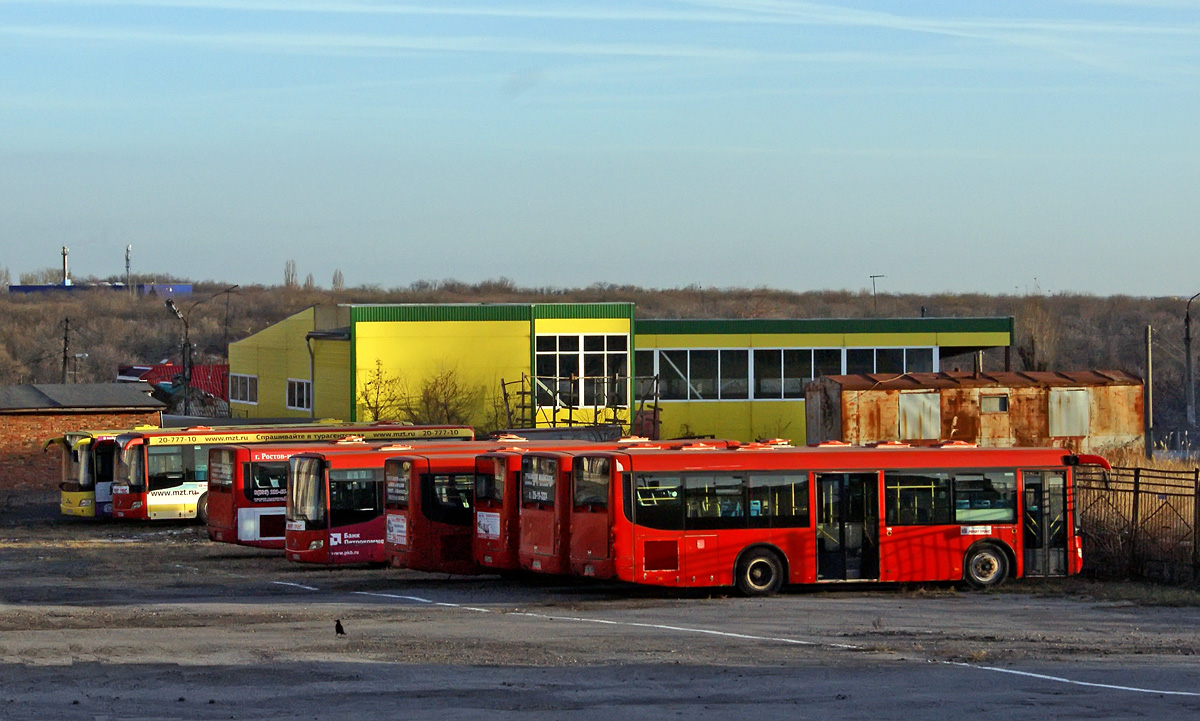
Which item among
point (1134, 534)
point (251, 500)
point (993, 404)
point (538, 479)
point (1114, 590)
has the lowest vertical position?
point (1114, 590)

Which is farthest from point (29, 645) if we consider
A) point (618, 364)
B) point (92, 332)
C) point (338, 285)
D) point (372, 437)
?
point (338, 285)

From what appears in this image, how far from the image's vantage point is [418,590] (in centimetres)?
2536

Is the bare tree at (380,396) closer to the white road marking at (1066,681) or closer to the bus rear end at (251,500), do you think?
the bus rear end at (251,500)

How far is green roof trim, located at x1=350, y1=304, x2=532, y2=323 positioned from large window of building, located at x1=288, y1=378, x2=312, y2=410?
522 centimetres

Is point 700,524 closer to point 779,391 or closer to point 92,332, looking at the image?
point 779,391

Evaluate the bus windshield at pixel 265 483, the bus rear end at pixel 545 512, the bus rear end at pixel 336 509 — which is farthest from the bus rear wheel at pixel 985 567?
the bus windshield at pixel 265 483

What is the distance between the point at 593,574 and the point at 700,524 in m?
1.85

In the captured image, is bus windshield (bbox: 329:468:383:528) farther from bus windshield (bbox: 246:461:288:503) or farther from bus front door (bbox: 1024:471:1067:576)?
bus front door (bbox: 1024:471:1067:576)

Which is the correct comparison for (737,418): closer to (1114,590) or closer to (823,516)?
(823,516)

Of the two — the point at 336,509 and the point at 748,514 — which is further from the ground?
the point at 748,514

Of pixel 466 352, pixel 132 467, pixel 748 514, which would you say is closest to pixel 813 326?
pixel 466 352

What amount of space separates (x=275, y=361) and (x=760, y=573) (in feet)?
144

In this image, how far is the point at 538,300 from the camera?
135 meters

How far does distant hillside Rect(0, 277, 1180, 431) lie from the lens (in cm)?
11088
